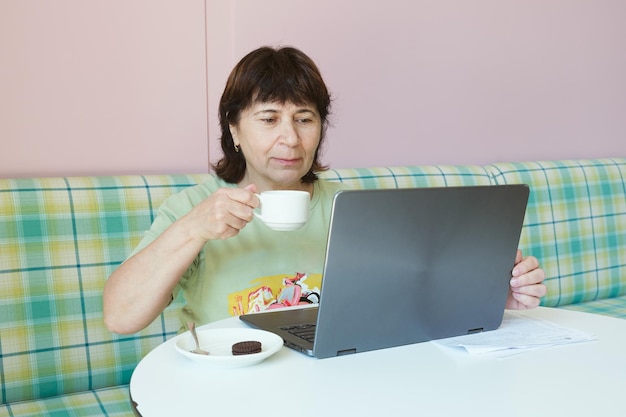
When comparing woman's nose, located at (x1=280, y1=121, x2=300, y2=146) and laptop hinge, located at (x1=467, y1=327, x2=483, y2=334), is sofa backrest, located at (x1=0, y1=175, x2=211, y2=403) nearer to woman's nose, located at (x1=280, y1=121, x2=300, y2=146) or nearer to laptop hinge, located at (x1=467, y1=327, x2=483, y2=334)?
woman's nose, located at (x1=280, y1=121, x2=300, y2=146)

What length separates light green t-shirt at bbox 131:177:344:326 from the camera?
1589 millimetres

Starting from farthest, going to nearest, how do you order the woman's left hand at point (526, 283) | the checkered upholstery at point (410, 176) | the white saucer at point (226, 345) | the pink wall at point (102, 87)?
the checkered upholstery at point (410, 176) → the pink wall at point (102, 87) → the woman's left hand at point (526, 283) → the white saucer at point (226, 345)

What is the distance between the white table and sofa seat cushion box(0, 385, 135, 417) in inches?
25.7

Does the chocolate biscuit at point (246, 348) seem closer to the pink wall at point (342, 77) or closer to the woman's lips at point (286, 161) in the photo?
the woman's lips at point (286, 161)

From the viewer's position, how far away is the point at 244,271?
1.61 metres

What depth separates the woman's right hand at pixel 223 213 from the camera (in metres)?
1.27

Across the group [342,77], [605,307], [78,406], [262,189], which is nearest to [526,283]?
[262,189]

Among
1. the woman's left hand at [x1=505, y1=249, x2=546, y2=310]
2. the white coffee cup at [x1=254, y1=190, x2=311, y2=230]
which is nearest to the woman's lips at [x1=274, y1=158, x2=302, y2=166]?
the white coffee cup at [x1=254, y1=190, x2=311, y2=230]

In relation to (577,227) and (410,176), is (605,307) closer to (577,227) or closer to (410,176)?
(577,227)

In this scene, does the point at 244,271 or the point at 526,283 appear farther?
the point at 244,271

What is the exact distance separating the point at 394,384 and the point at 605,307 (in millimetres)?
1807

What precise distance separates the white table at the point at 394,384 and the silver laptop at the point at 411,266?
1.5 inches

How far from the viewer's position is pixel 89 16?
204 cm

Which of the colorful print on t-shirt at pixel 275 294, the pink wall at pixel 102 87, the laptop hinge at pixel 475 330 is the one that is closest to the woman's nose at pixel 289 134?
the colorful print on t-shirt at pixel 275 294
